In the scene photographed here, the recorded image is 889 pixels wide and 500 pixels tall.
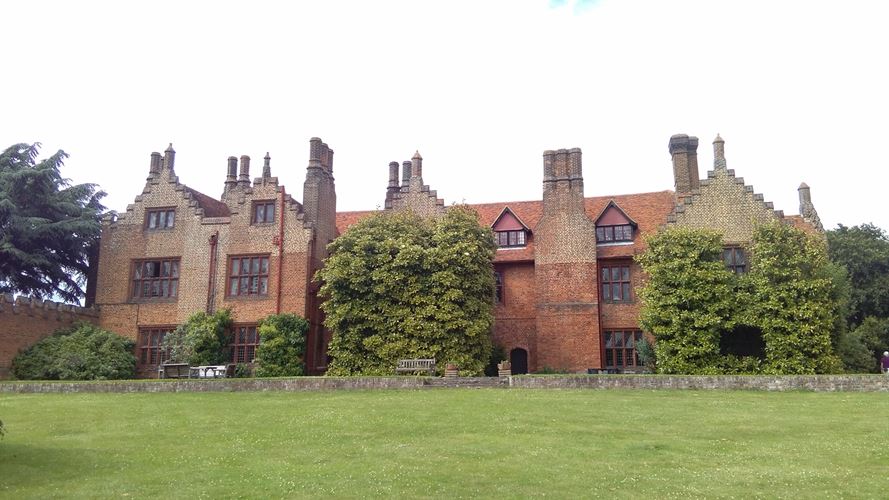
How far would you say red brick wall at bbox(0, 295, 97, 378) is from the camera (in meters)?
31.2

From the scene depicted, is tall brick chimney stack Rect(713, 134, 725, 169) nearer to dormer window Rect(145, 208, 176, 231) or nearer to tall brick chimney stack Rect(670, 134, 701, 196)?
tall brick chimney stack Rect(670, 134, 701, 196)

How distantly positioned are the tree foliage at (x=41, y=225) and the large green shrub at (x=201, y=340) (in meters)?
8.76

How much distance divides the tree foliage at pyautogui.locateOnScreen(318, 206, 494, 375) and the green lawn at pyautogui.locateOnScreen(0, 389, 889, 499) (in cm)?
867

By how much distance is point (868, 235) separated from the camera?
1916 inches

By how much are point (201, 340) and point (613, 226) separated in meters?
21.0

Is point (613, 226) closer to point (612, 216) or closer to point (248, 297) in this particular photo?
point (612, 216)

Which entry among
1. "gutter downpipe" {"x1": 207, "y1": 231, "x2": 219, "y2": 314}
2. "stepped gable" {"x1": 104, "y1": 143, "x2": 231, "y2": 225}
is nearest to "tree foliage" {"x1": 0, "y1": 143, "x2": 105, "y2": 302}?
"stepped gable" {"x1": 104, "y1": 143, "x2": 231, "y2": 225}

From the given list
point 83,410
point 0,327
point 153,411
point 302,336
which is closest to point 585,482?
point 153,411

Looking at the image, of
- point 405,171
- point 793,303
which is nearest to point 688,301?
point 793,303

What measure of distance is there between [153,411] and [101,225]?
71.8ft

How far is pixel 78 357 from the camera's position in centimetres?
3153

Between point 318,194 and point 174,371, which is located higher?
point 318,194

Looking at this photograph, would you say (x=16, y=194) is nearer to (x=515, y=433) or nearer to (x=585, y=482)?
(x=515, y=433)

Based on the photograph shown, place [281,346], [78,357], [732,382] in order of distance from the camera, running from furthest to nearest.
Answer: [281,346]
[78,357]
[732,382]
